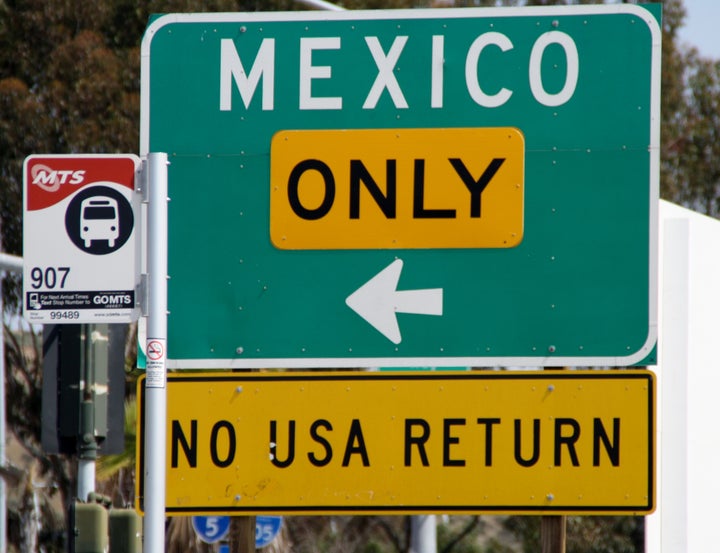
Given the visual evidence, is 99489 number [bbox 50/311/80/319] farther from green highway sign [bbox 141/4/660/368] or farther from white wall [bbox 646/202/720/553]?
white wall [bbox 646/202/720/553]

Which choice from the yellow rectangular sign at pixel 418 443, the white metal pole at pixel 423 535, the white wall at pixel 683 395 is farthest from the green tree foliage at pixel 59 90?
the yellow rectangular sign at pixel 418 443

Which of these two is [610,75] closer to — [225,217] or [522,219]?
[522,219]

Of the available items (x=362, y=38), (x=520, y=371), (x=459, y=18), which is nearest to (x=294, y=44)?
(x=362, y=38)

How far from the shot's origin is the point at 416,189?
216 inches

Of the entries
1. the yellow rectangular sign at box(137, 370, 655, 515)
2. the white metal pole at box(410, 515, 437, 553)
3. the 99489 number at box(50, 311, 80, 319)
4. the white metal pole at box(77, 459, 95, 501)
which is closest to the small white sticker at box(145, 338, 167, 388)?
the 99489 number at box(50, 311, 80, 319)

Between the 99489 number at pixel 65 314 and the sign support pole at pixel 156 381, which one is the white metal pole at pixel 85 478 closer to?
the 99489 number at pixel 65 314

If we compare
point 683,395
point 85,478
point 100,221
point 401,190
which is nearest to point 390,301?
point 401,190

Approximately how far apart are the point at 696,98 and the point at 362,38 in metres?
29.1

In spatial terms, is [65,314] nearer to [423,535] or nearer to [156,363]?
[156,363]

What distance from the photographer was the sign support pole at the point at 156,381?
15.6 ft

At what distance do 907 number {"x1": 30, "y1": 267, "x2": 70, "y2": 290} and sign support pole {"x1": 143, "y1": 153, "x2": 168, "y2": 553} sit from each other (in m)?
0.38

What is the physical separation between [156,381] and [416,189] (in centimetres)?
139

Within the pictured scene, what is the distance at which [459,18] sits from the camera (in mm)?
5586

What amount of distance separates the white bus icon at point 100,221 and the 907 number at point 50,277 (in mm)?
137
